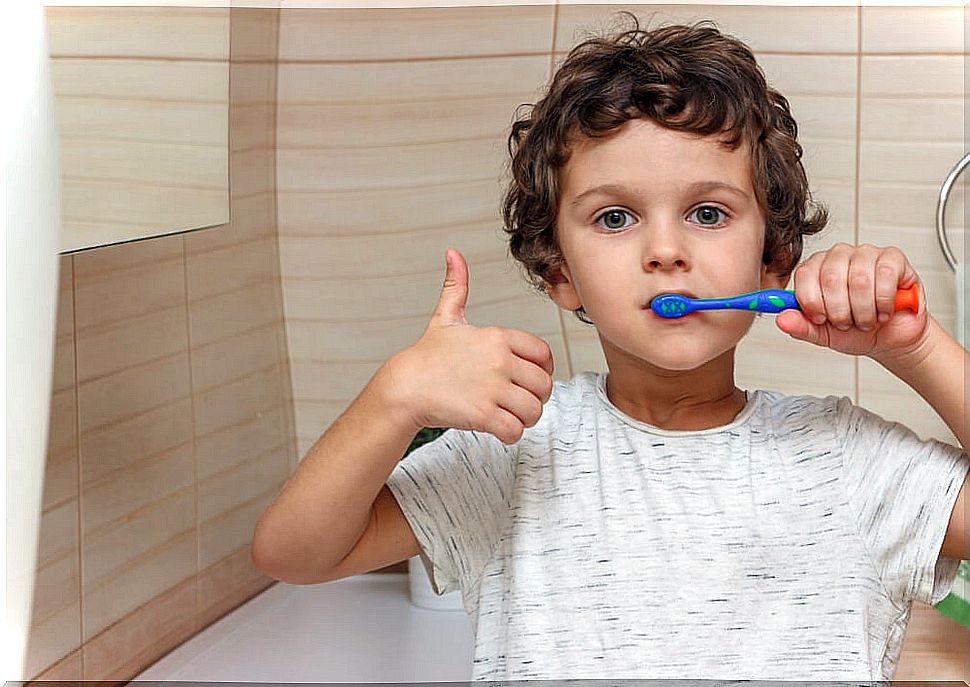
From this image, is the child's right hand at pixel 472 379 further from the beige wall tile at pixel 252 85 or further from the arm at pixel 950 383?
the beige wall tile at pixel 252 85

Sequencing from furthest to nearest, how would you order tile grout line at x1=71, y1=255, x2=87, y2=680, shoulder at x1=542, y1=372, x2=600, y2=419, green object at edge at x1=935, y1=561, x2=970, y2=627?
green object at edge at x1=935, y1=561, x2=970, y2=627 < tile grout line at x1=71, y1=255, x2=87, y2=680 < shoulder at x1=542, y1=372, x2=600, y2=419

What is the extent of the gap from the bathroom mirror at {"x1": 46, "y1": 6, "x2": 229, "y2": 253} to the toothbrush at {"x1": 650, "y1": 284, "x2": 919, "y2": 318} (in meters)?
0.34

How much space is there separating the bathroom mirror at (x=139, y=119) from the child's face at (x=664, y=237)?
0.29 m

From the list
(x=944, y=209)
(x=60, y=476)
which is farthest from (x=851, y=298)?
(x=60, y=476)

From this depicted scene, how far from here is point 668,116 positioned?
67 centimetres

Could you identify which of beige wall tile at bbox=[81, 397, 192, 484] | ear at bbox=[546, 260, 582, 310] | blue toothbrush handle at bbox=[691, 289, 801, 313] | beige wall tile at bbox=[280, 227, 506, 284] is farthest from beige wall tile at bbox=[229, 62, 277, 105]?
blue toothbrush handle at bbox=[691, 289, 801, 313]

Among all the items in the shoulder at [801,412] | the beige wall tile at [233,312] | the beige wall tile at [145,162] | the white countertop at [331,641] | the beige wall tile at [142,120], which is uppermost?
the beige wall tile at [142,120]

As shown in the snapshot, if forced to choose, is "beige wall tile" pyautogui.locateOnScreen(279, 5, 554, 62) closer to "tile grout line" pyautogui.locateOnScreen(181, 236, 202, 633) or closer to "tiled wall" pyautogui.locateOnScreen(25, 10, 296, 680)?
"tiled wall" pyautogui.locateOnScreen(25, 10, 296, 680)

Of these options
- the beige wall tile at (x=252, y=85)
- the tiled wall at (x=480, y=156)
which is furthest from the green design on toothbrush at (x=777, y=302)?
the beige wall tile at (x=252, y=85)

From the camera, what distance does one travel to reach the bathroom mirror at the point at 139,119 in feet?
2.29

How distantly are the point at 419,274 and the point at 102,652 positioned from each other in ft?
1.25

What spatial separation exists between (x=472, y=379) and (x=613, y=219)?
13 cm

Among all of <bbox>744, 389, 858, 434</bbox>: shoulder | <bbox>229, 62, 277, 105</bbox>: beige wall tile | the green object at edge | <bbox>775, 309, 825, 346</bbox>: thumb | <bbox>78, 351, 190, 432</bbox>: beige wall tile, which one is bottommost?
the green object at edge

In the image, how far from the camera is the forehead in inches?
26.3
